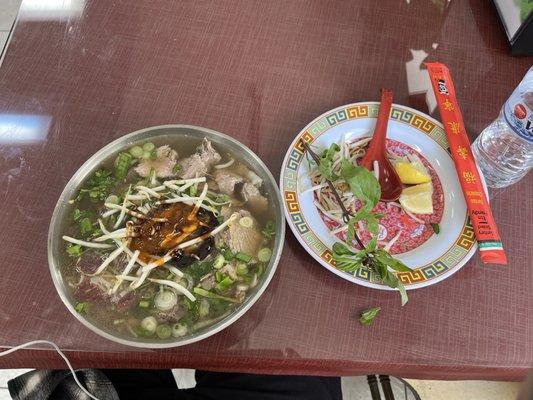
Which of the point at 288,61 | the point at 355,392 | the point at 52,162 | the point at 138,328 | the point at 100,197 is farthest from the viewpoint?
the point at 355,392

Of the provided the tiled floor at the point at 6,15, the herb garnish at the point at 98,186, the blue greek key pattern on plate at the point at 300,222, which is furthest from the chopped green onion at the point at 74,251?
the tiled floor at the point at 6,15

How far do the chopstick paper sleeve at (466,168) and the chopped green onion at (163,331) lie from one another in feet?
2.04

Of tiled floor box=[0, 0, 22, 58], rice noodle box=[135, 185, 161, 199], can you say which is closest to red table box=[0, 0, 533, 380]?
rice noodle box=[135, 185, 161, 199]

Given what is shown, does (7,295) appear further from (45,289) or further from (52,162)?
(52,162)

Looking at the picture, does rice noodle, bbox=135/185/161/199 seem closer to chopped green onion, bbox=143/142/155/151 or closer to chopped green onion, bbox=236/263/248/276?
chopped green onion, bbox=143/142/155/151

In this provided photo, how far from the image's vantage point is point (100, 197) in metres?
1.01

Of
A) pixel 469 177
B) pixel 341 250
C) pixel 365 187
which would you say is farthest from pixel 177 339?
pixel 469 177

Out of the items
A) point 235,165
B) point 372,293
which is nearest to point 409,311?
point 372,293

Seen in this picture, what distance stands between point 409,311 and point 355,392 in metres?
0.56

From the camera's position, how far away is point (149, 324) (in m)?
0.90

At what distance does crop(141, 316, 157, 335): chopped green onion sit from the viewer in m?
0.89

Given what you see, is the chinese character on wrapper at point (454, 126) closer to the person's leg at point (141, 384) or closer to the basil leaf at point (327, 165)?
the basil leaf at point (327, 165)

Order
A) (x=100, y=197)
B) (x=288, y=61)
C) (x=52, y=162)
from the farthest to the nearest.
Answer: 1. (x=288, y=61)
2. (x=52, y=162)
3. (x=100, y=197)

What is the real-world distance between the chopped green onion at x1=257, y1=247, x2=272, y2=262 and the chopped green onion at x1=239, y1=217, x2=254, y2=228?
0.18 ft
